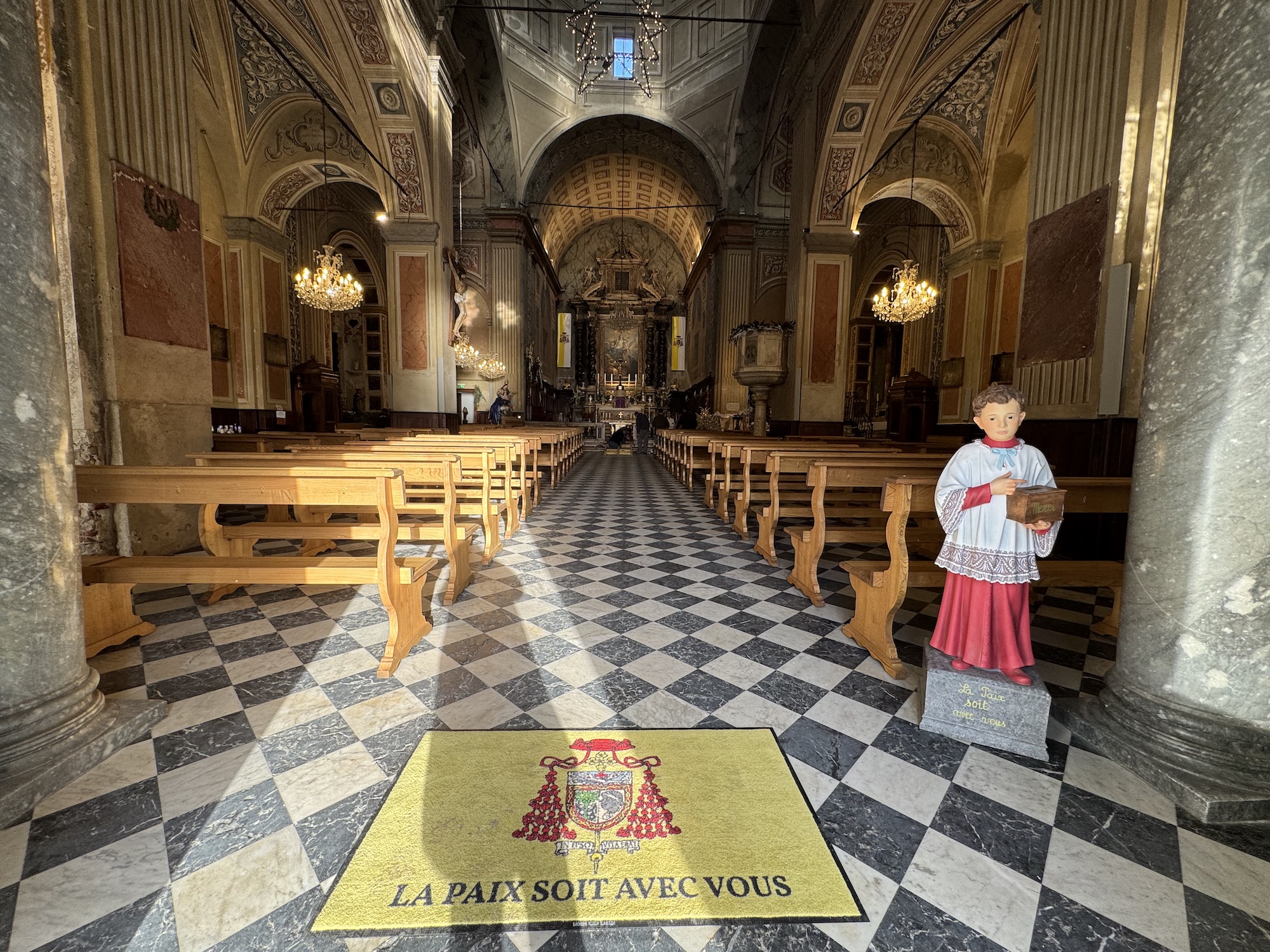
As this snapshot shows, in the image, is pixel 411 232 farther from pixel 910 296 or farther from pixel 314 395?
pixel 910 296

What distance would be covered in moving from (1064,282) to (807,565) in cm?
302

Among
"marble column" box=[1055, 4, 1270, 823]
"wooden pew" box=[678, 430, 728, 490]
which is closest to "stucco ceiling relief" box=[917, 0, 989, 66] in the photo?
"wooden pew" box=[678, 430, 728, 490]

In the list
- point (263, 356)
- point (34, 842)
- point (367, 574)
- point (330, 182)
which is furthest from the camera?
point (330, 182)

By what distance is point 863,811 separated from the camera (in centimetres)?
155

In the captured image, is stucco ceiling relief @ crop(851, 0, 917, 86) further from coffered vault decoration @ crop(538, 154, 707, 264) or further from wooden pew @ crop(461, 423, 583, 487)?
coffered vault decoration @ crop(538, 154, 707, 264)

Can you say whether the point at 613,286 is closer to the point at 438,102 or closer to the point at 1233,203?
the point at 438,102

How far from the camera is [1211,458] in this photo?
5.39 ft

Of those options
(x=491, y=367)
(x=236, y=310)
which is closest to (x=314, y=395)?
(x=236, y=310)

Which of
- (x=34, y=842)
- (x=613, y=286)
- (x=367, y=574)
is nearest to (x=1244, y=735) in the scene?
(x=367, y=574)

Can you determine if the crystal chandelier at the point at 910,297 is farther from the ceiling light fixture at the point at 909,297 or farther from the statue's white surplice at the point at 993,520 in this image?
the statue's white surplice at the point at 993,520

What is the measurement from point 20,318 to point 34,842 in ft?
5.02

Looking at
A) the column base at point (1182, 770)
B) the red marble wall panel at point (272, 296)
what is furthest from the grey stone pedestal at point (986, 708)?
the red marble wall panel at point (272, 296)

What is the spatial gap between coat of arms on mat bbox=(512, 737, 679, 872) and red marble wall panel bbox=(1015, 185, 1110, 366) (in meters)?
4.33

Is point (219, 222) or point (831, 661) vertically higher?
point (219, 222)
